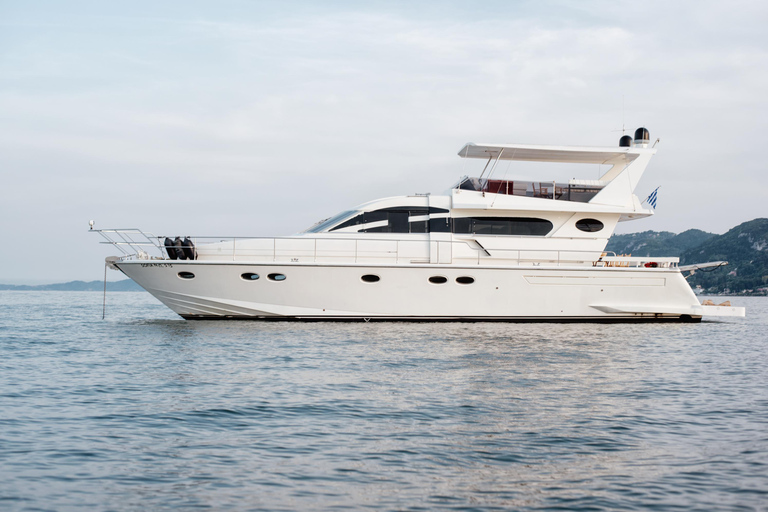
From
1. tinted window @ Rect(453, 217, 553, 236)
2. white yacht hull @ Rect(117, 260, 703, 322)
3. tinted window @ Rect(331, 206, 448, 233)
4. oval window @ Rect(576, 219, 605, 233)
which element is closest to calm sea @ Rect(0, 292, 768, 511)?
white yacht hull @ Rect(117, 260, 703, 322)

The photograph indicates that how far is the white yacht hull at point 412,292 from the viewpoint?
18.2 meters

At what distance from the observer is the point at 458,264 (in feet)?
61.7

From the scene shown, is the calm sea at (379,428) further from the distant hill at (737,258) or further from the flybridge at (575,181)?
the distant hill at (737,258)

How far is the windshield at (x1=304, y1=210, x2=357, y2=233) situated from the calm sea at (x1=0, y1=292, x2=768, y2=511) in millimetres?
5923

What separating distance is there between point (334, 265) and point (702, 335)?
10.4 meters

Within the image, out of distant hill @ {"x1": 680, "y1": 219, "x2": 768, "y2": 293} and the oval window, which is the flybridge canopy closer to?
the oval window

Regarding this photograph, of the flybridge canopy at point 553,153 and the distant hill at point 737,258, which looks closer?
the flybridge canopy at point 553,153

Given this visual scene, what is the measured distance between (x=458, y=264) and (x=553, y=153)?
15.5ft

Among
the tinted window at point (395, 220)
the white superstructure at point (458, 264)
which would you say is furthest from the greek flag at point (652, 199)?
the tinted window at point (395, 220)

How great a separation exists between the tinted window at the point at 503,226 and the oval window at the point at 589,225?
97 cm

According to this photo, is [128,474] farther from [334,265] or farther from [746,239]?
[746,239]

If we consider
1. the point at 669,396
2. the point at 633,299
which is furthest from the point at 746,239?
the point at 669,396

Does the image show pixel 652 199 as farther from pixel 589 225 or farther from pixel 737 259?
pixel 737 259

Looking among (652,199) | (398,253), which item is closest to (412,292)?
(398,253)
